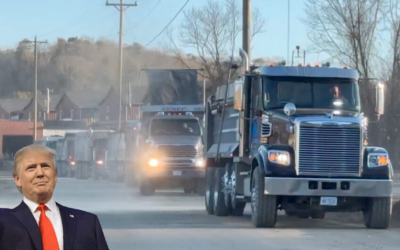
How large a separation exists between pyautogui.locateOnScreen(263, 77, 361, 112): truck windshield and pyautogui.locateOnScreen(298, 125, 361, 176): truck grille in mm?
1069

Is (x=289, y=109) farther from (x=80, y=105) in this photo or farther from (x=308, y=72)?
(x=80, y=105)

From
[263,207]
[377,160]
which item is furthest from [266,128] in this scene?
[377,160]

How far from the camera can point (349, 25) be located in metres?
42.6

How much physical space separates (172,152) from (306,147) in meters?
13.3

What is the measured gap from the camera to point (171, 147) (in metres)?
29.8

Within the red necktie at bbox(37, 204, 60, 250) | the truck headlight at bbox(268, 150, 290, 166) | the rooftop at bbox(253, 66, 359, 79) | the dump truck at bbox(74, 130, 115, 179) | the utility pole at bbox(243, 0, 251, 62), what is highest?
the utility pole at bbox(243, 0, 251, 62)

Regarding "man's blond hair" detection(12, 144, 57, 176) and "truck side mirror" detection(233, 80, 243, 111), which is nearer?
"man's blond hair" detection(12, 144, 57, 176)

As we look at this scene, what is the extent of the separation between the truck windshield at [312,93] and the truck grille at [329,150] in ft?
3.51

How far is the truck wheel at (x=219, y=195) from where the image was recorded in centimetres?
2088

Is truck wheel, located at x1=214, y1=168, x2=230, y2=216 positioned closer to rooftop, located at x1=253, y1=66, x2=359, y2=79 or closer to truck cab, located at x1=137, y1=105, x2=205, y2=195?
rooftop, located at x1=253, y1=66, x2=359, y2=79

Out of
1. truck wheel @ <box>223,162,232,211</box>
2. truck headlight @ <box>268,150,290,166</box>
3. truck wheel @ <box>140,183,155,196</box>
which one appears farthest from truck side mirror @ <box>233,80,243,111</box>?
truck wheel @ <box>140,183,155,196</box>

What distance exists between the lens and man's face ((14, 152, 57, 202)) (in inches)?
181

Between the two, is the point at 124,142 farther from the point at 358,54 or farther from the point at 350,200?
the point at 350,200

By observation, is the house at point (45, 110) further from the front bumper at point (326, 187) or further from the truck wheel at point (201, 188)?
the front bumper at point (326, 187)
